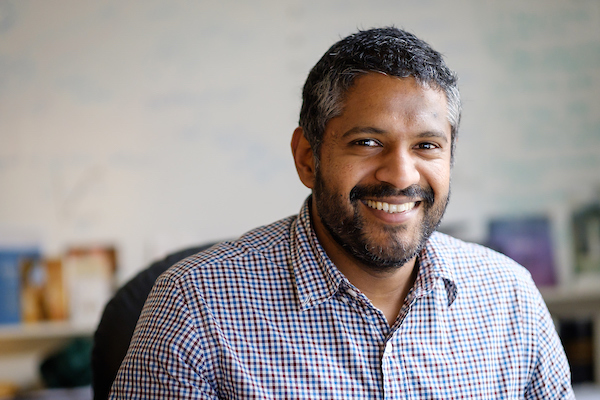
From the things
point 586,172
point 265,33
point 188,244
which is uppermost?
point 265,33

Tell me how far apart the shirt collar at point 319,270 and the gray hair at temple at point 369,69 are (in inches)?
6.2

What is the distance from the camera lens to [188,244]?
2.68 meters

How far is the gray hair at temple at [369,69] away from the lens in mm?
1147

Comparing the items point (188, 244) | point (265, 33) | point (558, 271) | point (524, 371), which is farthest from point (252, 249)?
point (558, 271)

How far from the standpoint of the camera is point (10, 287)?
252 cm

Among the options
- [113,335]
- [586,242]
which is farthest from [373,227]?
[586,242]

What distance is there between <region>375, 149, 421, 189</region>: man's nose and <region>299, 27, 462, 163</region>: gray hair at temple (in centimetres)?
13

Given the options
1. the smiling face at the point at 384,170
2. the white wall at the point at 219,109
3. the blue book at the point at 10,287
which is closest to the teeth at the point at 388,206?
the smiling face at the point at 384,170

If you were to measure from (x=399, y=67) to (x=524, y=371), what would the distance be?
2.15ft

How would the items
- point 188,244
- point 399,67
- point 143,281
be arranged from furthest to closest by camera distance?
1. point 188,244
2. point 143,281
3. point 399,67

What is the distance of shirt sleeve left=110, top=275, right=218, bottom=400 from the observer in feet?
3.48

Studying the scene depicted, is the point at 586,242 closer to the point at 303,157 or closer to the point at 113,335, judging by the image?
the point at 303,157

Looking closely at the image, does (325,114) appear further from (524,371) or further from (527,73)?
(527,73)

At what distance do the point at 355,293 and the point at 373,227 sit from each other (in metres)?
0.13
